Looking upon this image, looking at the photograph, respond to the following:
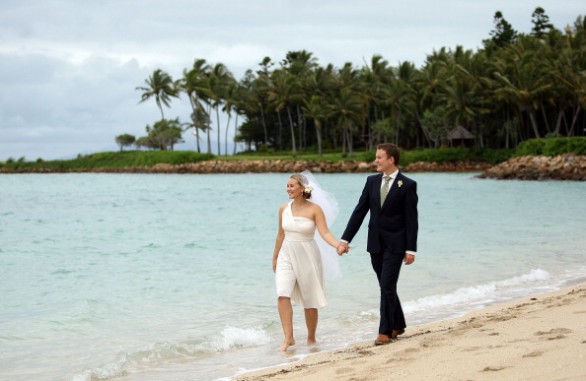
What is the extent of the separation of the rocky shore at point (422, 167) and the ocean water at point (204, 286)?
1196 inches

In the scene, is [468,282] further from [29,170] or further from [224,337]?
[29,170]

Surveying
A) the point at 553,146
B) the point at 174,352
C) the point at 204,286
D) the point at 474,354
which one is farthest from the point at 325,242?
the point at 553,146

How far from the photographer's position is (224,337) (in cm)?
868

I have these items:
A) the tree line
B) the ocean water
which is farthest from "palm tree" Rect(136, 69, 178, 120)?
the ocean water

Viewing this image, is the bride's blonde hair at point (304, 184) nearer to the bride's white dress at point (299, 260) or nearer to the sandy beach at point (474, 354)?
the bride's white dress at point (299, 260)

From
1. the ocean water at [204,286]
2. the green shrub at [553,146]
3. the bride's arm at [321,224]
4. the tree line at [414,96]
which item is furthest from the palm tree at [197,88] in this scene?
the bride's arm at [321,224]

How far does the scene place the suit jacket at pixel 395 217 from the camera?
688 cm

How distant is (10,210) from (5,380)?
3579cm

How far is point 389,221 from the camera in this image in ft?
22.8

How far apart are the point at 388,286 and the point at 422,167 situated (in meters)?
71.4

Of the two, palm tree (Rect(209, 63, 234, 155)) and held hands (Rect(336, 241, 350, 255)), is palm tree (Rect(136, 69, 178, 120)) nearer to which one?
palm tree (Rect(209, 63, 234, 155))

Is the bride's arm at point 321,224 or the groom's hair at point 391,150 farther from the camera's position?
the bride's arm at point 321,224

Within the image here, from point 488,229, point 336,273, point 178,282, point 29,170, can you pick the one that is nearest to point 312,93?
point 29,170

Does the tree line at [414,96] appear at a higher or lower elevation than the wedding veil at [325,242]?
higher
